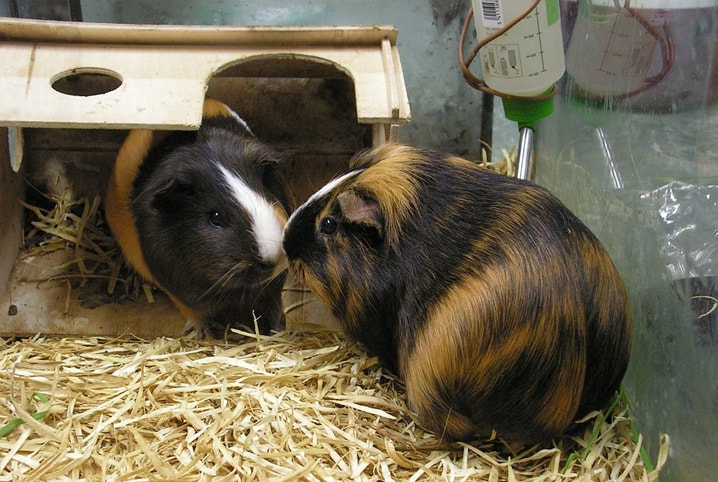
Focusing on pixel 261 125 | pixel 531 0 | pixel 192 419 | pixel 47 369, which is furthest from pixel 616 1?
pixel 47 369

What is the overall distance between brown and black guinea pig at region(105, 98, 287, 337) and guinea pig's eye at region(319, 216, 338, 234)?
242mm

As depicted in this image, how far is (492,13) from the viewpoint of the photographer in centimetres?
252

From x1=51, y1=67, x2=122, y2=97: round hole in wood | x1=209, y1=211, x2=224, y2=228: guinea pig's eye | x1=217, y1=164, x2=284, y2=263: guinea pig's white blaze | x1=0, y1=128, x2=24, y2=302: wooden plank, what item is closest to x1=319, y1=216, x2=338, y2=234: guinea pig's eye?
x1=217, y1=164, x2=284, y2=263: guinea pig's white blaze

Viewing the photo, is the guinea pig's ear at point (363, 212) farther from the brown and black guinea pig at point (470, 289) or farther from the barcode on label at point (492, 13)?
the barcode on label at point (492, 13)

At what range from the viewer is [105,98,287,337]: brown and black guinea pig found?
7.45 ft

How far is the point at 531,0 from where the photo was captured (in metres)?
2.46

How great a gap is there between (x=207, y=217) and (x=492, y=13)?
1.15 metres

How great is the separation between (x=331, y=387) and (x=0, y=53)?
4.64 ft

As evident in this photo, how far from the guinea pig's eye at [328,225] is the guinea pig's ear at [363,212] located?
0.07m

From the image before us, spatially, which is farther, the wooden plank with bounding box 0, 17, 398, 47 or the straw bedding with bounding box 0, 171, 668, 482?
the wooden plank with bounding box 0, 17, 398, 47

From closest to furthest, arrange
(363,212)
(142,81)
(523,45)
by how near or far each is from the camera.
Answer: (363,212), (142,81), (523,45)

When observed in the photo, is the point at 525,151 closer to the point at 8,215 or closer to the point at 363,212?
the point at 363,212

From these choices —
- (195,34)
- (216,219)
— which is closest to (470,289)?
(216,219)

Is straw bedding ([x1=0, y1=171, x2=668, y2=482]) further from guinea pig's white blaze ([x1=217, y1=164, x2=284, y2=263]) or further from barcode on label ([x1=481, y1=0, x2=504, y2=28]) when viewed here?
barcode on label ([x1=481, y1=0, x2=504, y2=28])
